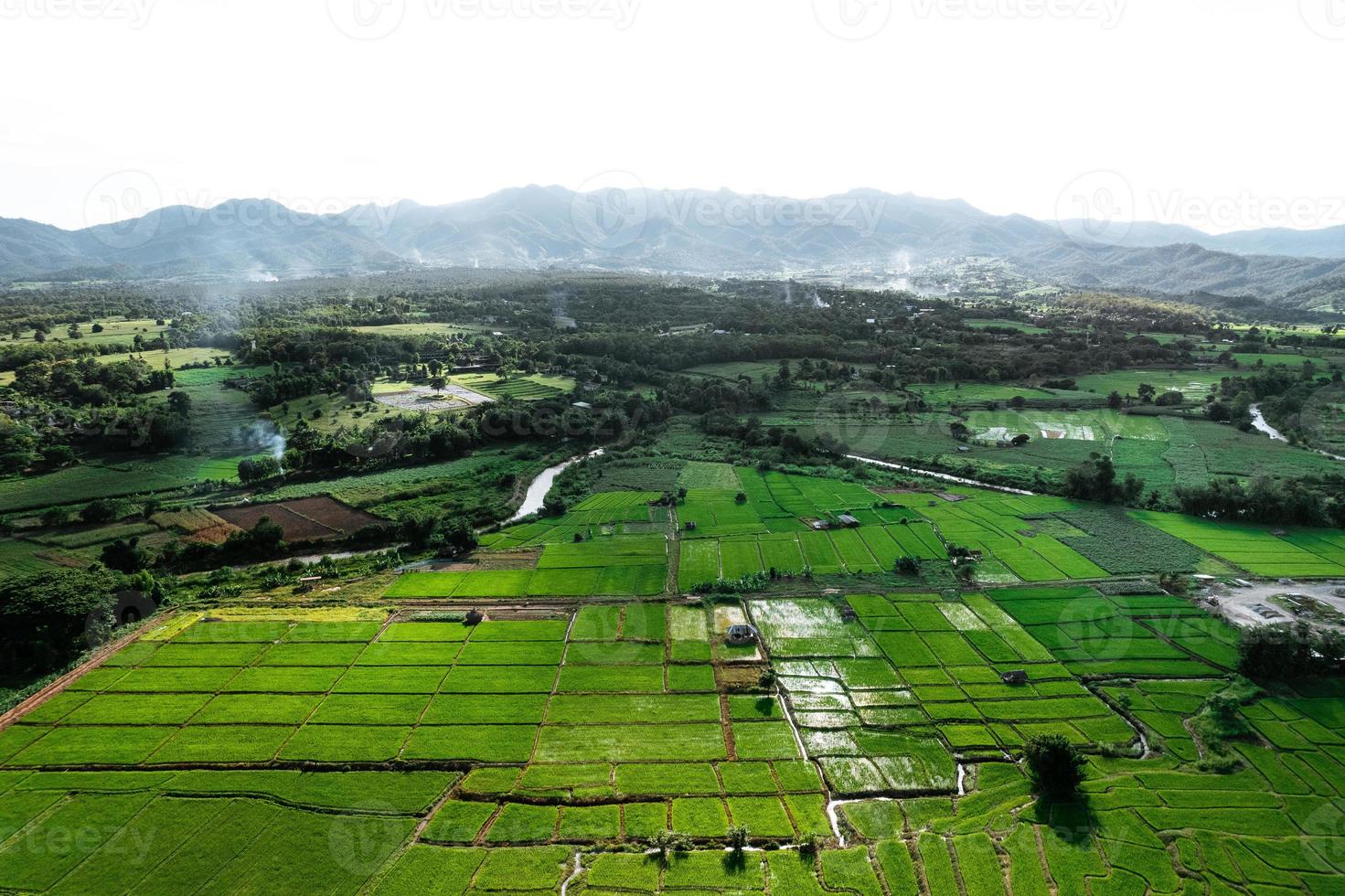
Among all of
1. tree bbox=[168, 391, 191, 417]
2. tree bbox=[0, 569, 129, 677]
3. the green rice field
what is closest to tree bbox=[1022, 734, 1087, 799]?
the green rice field

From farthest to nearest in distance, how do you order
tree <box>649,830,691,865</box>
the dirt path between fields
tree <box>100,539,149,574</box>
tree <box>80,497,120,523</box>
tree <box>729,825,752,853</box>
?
tree <box>80,497,120,523</box> → tree <box>100,539,149,574</box> → the dirt path between fields → tree <box>729,825,752,853</box> → tree <box>649,830,691,865</box>

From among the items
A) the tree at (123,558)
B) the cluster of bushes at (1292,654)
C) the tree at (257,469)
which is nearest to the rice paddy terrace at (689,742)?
the cluster of bushes at (1292,654)

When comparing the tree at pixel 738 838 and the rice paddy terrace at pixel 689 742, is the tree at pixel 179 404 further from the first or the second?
the tree at pixel 738 838

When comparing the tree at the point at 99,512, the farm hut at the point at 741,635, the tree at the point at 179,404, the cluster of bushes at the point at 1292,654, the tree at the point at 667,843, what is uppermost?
the tree at the point at 179,404

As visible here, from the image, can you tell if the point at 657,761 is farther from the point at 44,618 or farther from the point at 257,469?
the point at 257,469

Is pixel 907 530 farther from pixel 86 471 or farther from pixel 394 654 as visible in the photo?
pixel 86 471

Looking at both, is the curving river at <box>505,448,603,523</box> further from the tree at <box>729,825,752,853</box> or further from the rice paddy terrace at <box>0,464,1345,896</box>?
the tree at <box>729,825,752,853</box>
